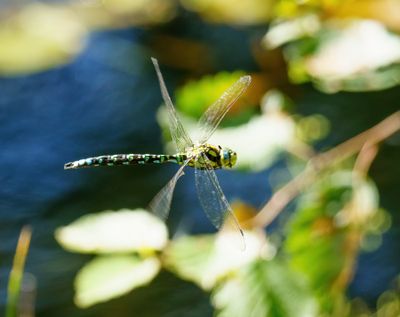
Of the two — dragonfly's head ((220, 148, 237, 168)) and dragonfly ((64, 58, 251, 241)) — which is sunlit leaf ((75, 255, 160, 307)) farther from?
dragonfly's head ((220, 148, 237, 168))

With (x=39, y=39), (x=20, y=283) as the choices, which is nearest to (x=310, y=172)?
(x=20, y=283)

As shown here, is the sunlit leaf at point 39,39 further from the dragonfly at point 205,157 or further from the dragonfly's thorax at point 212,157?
the dragonfly's thorax at point 212,157

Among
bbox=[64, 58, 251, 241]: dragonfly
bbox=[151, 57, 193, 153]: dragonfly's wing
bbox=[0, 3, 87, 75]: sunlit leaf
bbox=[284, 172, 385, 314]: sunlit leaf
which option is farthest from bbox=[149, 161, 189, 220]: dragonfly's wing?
bbox=[0, 3, 87, 75]: sunlit leaf

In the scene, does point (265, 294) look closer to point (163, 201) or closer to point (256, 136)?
point (163, 201)

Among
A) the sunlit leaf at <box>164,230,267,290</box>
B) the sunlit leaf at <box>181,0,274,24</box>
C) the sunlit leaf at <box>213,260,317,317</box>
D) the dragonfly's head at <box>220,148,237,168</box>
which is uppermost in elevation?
the sunlit leaf at <box>181,0,274,24</box>

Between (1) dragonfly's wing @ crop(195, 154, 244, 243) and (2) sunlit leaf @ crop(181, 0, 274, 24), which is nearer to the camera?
(1) dragonfly's wing @ crop(195, 154, 244, 243)

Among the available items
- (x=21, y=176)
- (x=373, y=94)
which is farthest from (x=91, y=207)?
(x=373, y=94)
